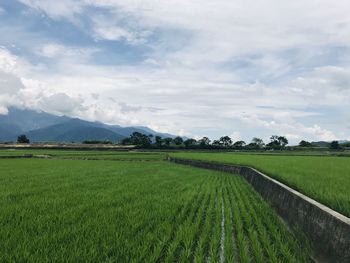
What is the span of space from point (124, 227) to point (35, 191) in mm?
7021

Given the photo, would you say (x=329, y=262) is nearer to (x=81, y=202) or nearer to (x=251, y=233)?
(x=251, y=233)

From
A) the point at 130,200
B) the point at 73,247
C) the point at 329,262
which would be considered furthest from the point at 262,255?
the point at 130,200

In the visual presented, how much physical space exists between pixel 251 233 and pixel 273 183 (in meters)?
5.25

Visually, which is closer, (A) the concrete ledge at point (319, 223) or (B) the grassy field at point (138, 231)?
(A) the concrete ledge at point (319, 223)

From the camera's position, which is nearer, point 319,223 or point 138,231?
point 319,223

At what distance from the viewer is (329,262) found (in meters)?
5.21

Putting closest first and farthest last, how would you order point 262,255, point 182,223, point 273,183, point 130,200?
point 262,255
point 182,223
point 130,200
point 273,183

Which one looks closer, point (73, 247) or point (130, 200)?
point (73, 247)

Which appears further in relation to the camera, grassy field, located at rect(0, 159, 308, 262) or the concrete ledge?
grassy field, located at rect(0, 159, 308, 262)

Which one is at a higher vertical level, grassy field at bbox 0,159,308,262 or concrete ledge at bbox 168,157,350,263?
concrete ledge at bbox 168,157,350,263

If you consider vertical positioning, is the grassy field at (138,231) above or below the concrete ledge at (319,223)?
below

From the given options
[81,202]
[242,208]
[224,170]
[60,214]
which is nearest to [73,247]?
[60,214]

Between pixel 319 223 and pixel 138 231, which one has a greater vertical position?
pixel 319 223

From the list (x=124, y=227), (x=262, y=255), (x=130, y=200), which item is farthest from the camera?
(x=130, y=200)
